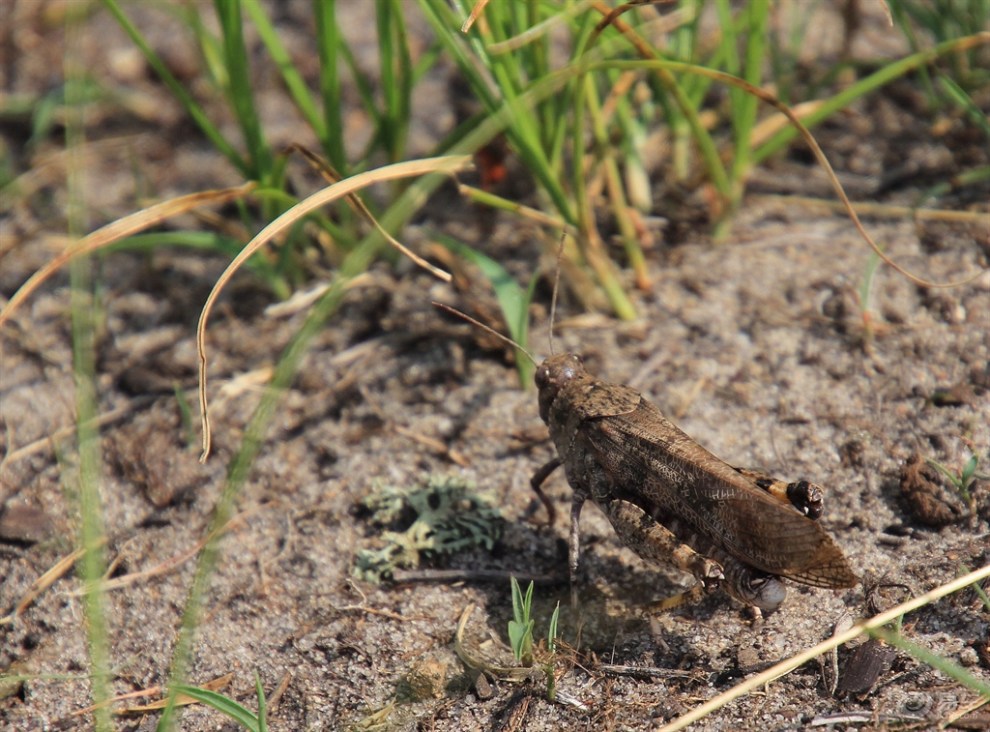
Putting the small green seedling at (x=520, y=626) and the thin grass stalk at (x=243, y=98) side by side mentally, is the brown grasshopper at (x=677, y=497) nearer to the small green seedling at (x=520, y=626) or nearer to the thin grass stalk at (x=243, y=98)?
the small green seedling at (x=520, y=626)

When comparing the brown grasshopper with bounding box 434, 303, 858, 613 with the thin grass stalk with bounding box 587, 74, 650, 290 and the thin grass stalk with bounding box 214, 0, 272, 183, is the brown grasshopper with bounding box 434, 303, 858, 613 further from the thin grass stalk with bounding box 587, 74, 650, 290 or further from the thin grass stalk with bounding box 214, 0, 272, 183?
the thin grass stalk with bounding box 214, 0, 272, 183

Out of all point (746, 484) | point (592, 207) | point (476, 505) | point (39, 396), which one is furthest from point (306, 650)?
point (592, 207)

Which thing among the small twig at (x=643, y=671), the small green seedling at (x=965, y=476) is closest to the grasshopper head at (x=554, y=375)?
the small twig at (x=643, y=671)

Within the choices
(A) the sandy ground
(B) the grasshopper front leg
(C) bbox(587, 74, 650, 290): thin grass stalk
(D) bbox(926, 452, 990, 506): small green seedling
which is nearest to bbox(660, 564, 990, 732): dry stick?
(A) the sandy ground

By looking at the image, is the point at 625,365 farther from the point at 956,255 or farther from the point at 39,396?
the point at 39,396

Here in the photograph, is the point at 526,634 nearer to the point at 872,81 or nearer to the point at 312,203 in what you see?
the point at 312,203

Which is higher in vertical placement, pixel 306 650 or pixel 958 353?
pixel 958 353
